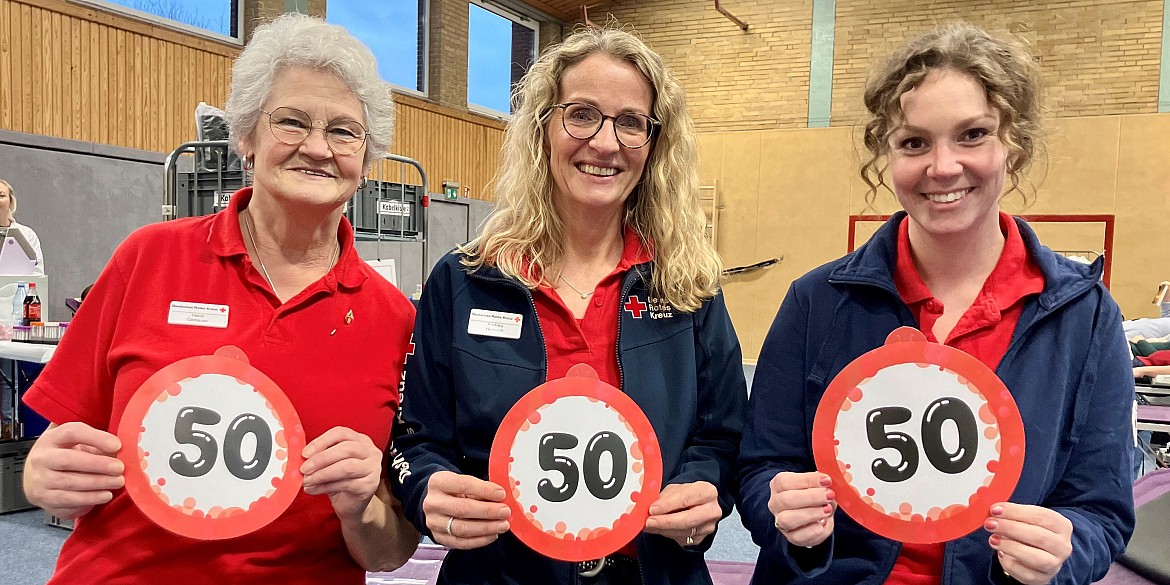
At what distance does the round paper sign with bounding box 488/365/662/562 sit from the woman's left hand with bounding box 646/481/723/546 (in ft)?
0.07

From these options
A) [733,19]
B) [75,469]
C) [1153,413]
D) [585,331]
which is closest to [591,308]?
[585,331]

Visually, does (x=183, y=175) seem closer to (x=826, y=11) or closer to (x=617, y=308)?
(x=617, y=308)

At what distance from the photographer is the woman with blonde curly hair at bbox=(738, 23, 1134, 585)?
121cm

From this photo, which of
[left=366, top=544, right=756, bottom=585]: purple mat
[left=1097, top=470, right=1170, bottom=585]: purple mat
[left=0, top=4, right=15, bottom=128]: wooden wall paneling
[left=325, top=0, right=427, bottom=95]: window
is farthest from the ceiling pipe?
[left=366, top=544, right=756, bottom=585]: purple mat

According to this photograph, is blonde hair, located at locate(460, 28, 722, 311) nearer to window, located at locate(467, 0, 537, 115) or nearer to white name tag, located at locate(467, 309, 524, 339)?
white name tag, located at locate(467, 309, 524, 339)

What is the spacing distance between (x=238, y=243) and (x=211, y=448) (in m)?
0.40

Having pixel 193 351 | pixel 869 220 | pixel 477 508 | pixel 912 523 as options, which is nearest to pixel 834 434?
pixel 912 523

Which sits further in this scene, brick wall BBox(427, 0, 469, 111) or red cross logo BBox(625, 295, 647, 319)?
brick wall BBox(427, 0, 469, 111)

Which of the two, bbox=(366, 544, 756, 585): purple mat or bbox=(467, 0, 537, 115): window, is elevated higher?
bbox=(467, 0, 537, 115): window

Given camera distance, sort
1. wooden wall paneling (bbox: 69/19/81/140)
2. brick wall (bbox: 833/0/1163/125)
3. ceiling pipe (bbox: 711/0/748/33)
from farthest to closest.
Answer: ceiling pipe (bbox: 711/0/748/33), brick wall (bbox: 833/0/1163/125), wooden wall paneling (bbox: 69/19/81/140)

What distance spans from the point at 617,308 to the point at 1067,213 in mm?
9910

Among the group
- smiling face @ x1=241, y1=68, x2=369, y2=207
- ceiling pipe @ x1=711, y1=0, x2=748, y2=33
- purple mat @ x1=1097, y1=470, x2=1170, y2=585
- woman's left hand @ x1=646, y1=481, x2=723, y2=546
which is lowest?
purple mat @ x1=1097, y1=470, x2=1170, y2=585

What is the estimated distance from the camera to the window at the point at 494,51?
11.7 m

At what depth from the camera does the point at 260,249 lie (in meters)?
1.47
